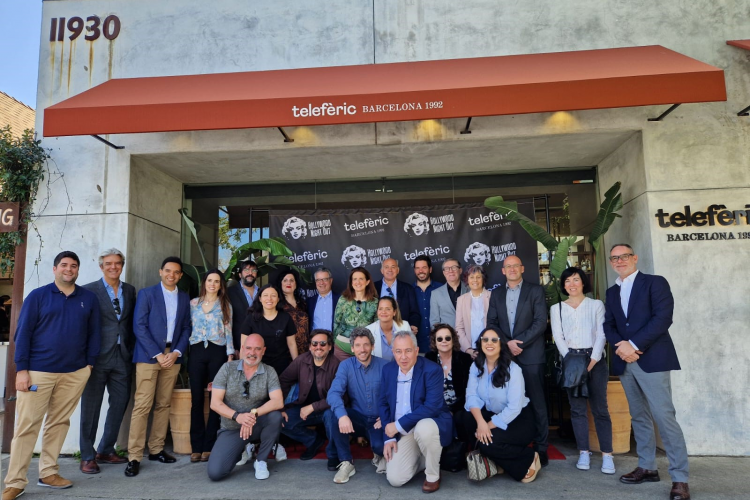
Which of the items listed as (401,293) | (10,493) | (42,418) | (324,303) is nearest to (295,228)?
(324,303)

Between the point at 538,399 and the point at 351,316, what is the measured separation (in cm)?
206

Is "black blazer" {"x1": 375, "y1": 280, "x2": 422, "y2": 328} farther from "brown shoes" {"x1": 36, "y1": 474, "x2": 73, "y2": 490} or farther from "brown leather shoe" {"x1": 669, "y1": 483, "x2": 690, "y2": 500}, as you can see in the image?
"brown shoes" {"x1": 36, "y1": 474, "x2": 73, "y2": 490}

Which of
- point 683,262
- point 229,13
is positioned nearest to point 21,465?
point 229,13

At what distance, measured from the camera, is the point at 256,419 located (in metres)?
4.79

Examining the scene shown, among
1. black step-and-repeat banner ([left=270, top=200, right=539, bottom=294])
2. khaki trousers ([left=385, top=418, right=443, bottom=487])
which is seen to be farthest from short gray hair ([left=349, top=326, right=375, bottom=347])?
black step-and-repeat banner ([left=270, top=200, right=539, bottom=294])

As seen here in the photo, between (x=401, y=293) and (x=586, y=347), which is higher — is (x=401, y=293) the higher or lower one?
the higher one

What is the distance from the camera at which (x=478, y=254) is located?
22.8ft

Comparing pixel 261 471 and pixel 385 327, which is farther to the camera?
pixel 385 327

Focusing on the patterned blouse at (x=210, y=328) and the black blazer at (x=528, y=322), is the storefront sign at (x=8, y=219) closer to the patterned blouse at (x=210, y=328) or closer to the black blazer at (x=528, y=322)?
the patterned blouse at (x=210, y=328)

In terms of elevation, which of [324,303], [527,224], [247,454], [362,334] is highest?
[527,224]

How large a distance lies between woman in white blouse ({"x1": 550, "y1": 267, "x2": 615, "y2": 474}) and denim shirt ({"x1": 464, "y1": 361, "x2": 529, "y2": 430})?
0.73 meters

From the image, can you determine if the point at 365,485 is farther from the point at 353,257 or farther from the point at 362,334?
the point at 353,257

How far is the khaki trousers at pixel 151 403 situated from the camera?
5.11m

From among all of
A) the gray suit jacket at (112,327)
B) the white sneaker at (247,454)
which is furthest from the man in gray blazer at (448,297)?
the gray suit jacket at (112,327)
